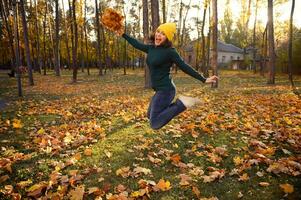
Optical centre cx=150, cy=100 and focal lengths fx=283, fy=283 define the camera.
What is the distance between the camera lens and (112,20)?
18.9 feet

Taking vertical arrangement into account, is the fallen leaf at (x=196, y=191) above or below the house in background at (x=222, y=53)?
below

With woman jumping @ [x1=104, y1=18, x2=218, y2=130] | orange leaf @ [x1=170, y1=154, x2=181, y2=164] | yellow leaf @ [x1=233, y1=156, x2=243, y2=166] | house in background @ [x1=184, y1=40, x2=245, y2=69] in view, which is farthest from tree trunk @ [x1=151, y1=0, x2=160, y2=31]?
house in background @ [x1=184, y1=40, x2=245, y2=69]

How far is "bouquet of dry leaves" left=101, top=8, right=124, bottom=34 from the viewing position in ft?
18.8

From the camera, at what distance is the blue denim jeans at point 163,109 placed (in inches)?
210

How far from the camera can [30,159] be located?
5453mm

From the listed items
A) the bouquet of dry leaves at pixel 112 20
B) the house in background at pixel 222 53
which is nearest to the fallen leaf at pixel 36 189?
the bouquet of dry leaves at pixel 112 20

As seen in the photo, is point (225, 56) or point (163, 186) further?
point (225, 56)

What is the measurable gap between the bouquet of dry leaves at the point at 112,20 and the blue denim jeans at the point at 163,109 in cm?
166

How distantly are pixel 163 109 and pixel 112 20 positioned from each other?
210 centimetres

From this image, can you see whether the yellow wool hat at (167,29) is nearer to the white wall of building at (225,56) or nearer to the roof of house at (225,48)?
the roof of house at (225,48)

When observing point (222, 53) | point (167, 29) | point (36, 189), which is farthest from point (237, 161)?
point (222, 53)

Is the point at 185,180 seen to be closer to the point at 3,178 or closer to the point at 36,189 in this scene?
the point at 36,189

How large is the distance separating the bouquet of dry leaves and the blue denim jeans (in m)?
1.66

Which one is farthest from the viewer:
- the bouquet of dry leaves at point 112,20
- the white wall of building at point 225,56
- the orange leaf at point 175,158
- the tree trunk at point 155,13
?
the white wall of building at point 225,56
